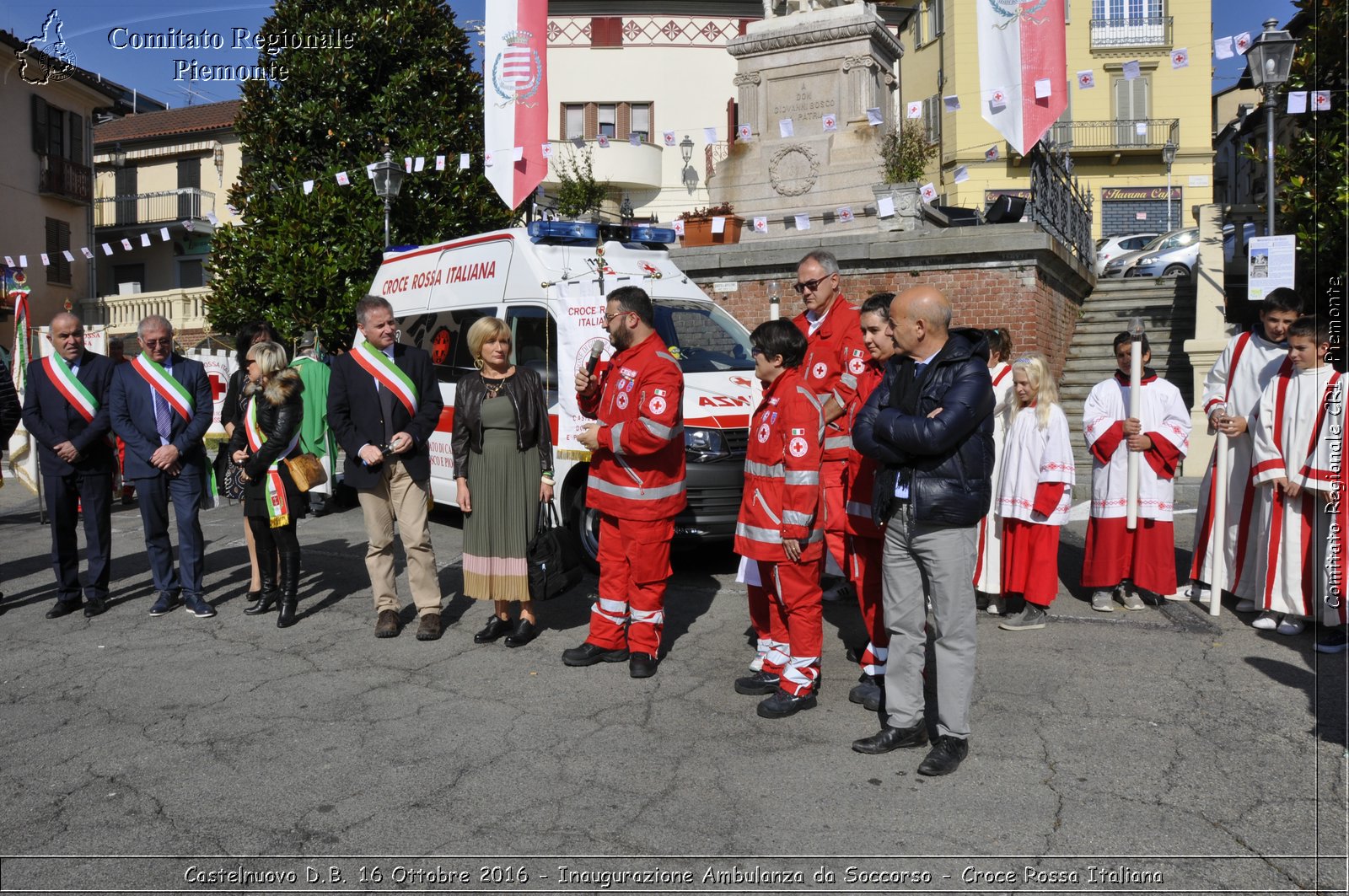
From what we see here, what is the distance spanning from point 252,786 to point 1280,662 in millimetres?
5210

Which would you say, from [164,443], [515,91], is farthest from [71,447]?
[515,91]

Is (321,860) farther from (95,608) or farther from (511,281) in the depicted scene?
(511,281)

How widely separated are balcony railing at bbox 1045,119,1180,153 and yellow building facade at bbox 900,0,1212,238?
3cm

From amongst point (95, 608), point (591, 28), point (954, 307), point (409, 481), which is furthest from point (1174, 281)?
point (591, 28)

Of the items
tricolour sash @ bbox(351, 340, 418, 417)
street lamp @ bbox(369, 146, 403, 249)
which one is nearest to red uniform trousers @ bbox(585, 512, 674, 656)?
tricolour sash @ bbox(351, 340, 418, 417)

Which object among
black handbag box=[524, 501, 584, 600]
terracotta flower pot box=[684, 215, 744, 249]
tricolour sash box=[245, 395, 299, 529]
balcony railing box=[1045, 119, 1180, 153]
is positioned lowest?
black handbag box=[524, 501, 584, 600]

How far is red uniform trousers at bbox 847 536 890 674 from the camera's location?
199 inches

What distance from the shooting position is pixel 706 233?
1652 cm

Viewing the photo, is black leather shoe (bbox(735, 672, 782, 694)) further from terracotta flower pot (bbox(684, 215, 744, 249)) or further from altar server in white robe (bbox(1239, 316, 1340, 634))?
terracotta flower pot (bbox(684, 215, 744, 249))

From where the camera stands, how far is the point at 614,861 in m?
3.47

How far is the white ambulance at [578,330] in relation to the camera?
764cm

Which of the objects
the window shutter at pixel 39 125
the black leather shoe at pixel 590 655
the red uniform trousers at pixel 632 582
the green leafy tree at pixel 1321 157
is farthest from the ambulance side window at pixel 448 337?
the window shutter at pixel 39 125

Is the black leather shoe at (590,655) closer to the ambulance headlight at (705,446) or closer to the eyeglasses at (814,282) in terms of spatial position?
the ambulance headlight at (705,446)

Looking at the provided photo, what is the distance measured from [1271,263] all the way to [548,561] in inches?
338
